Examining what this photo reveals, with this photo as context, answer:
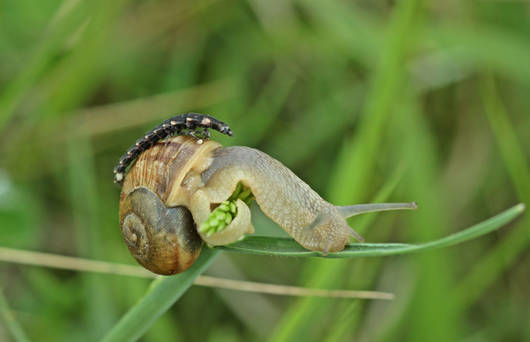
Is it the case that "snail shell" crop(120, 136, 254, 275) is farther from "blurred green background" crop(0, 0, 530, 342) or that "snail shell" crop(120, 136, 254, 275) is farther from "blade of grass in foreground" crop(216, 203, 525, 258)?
"blurred green background" crop(0, 0, 530, 342)

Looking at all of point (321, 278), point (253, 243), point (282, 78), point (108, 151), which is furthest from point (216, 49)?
point (253, 243)

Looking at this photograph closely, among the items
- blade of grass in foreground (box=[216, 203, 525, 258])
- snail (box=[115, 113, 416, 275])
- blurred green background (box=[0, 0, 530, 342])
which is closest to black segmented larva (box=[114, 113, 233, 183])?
snail (box=[115, 113, 416, 275])

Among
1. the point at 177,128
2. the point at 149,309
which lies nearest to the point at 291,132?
the point at 177,128

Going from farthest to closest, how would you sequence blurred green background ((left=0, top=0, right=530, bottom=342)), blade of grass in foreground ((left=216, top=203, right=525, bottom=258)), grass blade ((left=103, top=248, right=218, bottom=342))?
blurred green background ((left=0, top=0, right=530, bottom=342))
grass blade ((left=103, top=248, right=218, bottom=342))
blade of grass in foreground ((left=216, top=203, right=525, bottom=258))

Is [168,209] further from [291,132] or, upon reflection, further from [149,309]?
[291,132]

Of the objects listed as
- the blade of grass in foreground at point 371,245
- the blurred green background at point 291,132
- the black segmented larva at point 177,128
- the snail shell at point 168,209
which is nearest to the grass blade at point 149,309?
the snail shell at point 168,209

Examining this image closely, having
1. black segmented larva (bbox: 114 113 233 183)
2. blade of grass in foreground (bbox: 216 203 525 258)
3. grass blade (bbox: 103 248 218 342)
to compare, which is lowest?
grass blade (bbox: 103 248 218 342)
